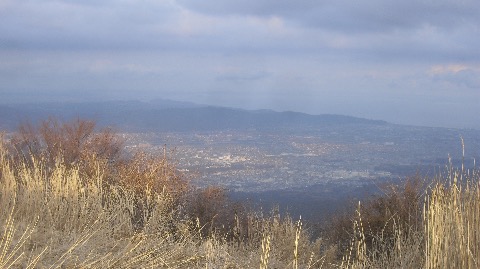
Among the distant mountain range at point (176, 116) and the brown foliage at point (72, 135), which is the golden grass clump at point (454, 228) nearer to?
the brown foliage at point (72, 135)

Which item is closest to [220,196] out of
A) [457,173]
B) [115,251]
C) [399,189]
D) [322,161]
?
[399,189]

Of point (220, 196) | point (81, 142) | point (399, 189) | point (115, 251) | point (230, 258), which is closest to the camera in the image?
point (115, 251)

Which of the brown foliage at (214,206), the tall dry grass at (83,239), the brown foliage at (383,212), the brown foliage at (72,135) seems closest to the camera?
the tall dry grass at (83,239)

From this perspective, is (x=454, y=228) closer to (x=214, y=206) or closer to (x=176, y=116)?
(x=214, y=206)

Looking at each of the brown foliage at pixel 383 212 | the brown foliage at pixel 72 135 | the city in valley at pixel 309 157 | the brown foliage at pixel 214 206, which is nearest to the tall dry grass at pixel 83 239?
the brown foliage at pixel 383 212

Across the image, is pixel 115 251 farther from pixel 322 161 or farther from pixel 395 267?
pixel 322 161

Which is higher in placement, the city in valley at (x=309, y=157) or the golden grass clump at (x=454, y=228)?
the golden grass clump at (x=454, y=228)

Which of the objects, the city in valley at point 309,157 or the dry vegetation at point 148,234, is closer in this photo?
the dry vegetation at point 148,234

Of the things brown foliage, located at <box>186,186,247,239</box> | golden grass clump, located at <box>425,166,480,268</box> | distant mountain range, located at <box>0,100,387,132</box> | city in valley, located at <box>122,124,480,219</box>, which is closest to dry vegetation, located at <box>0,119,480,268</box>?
golden grass clump, located at <box>425,166,480,268</box>

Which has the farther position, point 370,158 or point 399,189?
point 370,158

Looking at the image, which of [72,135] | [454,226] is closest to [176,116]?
[72,135]
